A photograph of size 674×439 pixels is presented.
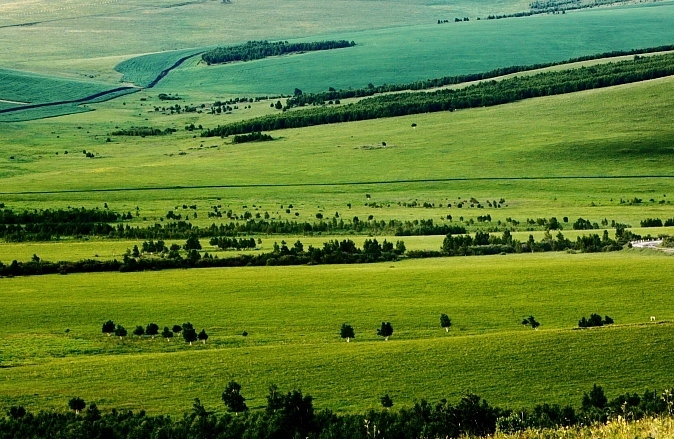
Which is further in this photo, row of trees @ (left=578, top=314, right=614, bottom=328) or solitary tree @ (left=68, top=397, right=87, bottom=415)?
row of trees @ (left=578, top=314, right=614, bottom=328)

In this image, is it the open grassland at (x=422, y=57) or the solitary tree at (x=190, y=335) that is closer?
the solitary tree at (x=190, y=335)

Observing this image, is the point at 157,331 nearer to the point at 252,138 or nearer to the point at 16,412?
the point at 16,412

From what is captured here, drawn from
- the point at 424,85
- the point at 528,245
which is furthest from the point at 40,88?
the point at 528,245

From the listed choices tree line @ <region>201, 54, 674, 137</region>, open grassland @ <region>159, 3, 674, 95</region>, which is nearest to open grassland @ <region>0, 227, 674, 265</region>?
tree line @ <region>201, 54, 674, 137</region>

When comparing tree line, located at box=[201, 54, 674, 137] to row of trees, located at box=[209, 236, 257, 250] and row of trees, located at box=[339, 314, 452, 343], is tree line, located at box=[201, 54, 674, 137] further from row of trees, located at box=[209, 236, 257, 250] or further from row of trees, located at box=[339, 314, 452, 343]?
row of trees, located at box=[339, 314, 452, 343]

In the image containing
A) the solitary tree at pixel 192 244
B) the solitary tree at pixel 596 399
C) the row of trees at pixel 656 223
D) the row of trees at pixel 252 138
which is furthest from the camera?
the row of trees at pixel 252 138

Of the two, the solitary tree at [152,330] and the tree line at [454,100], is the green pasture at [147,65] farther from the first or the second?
the solitary tree at [152,330]

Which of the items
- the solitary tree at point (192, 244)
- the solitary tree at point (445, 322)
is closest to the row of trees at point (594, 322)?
the solitary tree at point (445, 322)

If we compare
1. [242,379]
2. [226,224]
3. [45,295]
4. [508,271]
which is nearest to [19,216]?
[226,224]
